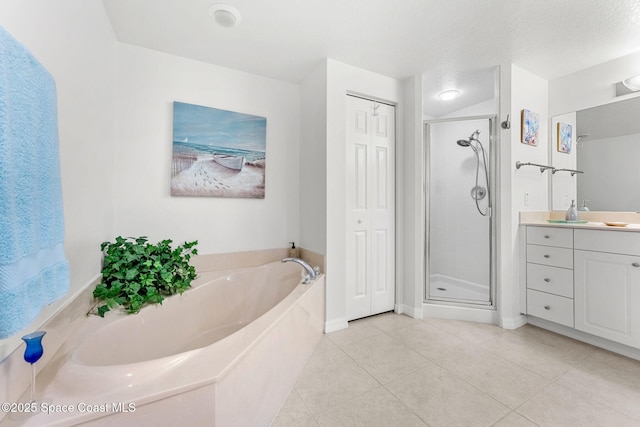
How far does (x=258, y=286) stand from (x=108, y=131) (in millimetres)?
1525

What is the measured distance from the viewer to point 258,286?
2102 millimetres

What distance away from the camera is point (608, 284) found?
5.78 ft

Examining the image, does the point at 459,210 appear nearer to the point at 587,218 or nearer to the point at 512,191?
the point at 512,191

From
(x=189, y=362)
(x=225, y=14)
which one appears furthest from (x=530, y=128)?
(x=189, y=362)

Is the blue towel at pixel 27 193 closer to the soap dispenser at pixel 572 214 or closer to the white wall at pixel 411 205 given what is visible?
the white wall at pixel 411 205

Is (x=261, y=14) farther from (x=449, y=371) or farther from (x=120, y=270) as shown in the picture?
(x=449, y=371)

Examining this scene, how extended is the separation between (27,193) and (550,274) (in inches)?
119

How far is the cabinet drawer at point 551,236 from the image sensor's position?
77.7 inches

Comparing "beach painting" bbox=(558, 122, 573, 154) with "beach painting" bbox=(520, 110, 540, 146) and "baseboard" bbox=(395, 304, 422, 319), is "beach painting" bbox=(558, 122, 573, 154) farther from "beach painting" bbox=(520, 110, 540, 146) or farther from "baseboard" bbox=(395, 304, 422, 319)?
"baseboard" bbox=(395, 304, 422, 319)

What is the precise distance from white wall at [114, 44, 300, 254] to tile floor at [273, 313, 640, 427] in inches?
46.7

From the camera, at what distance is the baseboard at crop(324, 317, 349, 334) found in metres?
2.06

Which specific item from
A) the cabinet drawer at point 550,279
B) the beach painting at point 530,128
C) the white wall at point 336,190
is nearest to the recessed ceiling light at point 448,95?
the beach painting at point 530,128

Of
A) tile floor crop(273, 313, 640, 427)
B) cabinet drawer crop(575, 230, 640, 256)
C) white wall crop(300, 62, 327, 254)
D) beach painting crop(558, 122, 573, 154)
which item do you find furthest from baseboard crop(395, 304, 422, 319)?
beach painting crop(558, 122, 573, 154)

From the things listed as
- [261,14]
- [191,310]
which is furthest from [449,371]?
[261,14]
